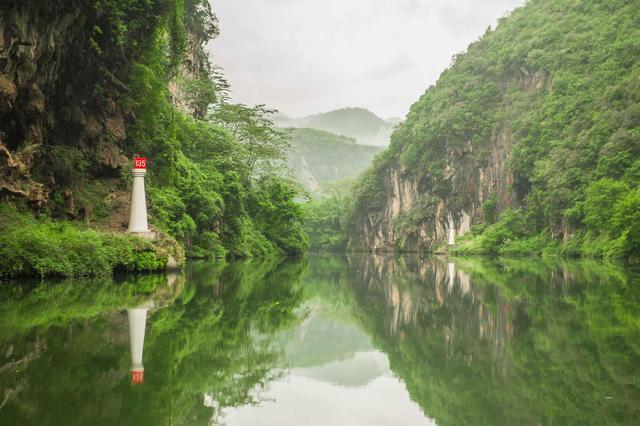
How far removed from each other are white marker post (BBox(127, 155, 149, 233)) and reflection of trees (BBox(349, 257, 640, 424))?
37.9ft

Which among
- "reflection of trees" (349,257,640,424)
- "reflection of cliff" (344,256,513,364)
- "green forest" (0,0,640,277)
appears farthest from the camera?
"green forest" (0,0,640,277)

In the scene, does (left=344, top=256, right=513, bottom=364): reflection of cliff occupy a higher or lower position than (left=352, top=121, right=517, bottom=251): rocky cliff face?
lower

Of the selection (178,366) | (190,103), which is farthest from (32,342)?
(190,103)

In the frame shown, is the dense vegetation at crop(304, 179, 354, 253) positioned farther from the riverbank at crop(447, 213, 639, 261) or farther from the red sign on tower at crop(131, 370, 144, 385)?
the red sign on tower at crop(131, 370, 144, 385)

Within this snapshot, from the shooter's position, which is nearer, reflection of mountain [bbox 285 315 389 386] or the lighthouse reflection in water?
the lighthouse reflection in water

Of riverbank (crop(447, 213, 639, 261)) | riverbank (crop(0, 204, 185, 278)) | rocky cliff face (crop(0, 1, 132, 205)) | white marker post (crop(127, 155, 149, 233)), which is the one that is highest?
rocky cliff face (crop(0, 1, 132, 205))

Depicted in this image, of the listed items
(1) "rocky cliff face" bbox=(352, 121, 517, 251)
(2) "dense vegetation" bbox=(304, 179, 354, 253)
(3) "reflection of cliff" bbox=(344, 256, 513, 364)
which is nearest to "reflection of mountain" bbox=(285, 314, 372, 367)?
(3) "reflection of cliff" bbox=(344, 256, 513, 364)

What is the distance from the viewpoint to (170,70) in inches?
1379

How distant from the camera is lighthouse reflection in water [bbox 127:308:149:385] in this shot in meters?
6.72

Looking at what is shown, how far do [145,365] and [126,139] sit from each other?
80.3 feet

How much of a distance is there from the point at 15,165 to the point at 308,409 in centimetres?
1721

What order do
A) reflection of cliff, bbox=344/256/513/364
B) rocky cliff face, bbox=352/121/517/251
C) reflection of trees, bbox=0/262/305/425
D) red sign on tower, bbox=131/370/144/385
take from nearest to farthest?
reflection of trees, bbox=0/262/305/425 → red sign on tower, bbox=131/370/144/385 → reflection of cliff, bbox=344/256/513/364 → rocky cliff face, bbox=352/121/517/251

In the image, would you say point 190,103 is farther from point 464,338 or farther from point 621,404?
point 621,404

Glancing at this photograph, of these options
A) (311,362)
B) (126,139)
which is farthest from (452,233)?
(311,362)
